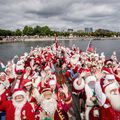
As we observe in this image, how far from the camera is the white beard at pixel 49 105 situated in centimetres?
533

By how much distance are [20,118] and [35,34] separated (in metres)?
136

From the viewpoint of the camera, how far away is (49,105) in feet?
17.5

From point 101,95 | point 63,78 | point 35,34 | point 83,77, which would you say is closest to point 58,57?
point 63,78

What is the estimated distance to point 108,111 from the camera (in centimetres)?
508

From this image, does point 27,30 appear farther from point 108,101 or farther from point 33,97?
point 108,101

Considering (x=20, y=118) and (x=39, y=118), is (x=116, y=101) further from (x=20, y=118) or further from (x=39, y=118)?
(x=20, y=118)

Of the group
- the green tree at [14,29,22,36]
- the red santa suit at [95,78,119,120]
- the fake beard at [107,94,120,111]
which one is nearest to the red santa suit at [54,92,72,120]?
the red santa suit at [95,78,119,120]

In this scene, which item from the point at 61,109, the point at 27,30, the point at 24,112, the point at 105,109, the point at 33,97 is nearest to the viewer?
the point at 24,112

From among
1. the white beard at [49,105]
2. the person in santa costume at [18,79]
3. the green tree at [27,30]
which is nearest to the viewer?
the white beard at [49,105]

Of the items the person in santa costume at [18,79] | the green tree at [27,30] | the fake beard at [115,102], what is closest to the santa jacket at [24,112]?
the fake beard at [115,102]

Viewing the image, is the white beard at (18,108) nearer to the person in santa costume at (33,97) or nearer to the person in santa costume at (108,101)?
the person in santa costume at (33,97)

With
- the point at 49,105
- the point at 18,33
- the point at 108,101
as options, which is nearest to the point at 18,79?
the point at 49,105

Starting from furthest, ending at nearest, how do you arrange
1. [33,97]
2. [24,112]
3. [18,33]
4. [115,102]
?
[18,33], [33,97], [115,102], [24,112]

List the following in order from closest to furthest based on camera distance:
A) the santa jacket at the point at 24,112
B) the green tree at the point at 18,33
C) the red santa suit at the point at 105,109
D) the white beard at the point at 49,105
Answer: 1. the santa jacket at the point at 24,112
2. the red santa suit at the point at 105,109
3. the white beard at the point at 49,105
4. the green tree at the point at 18,33
